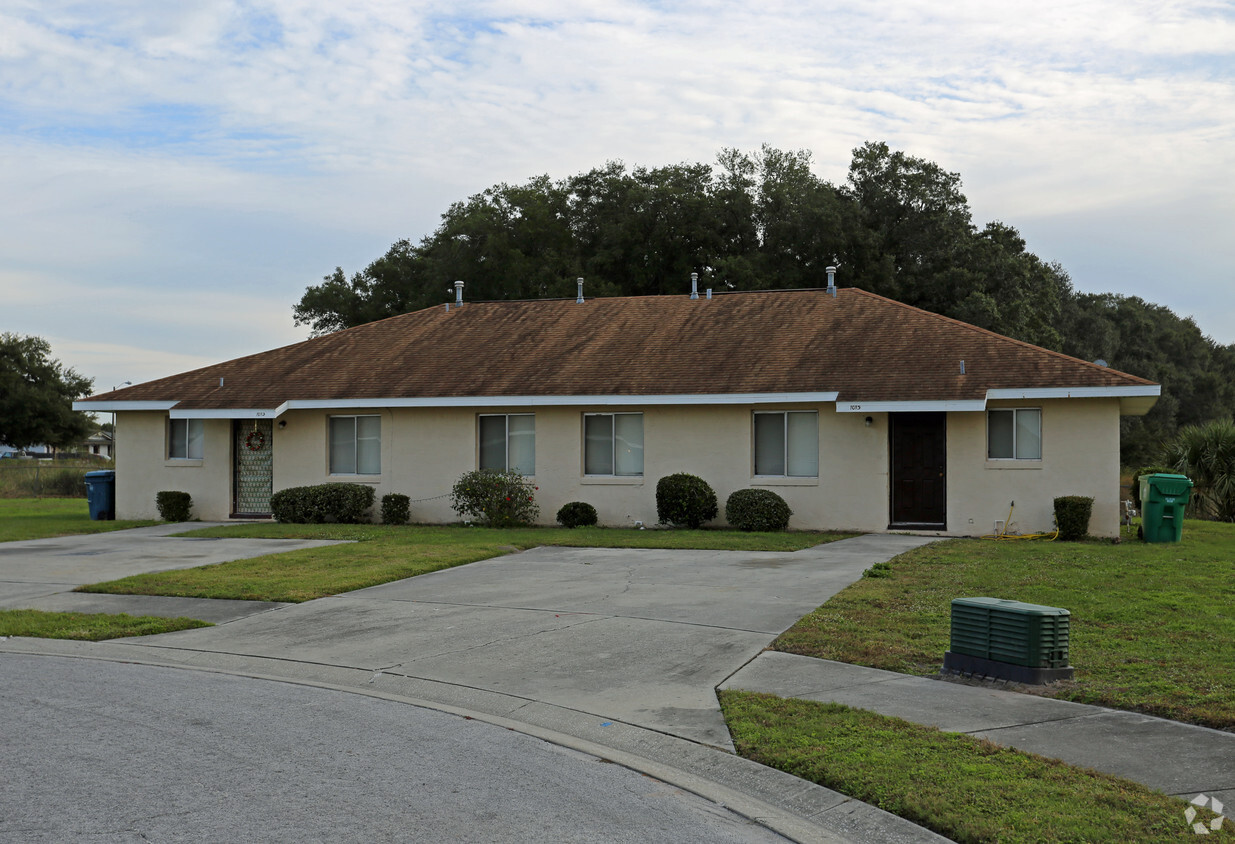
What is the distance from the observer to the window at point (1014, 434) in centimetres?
2027

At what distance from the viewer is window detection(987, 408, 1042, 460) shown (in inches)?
798

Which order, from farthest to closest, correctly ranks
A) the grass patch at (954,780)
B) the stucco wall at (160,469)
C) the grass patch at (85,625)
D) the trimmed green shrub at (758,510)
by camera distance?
the stucco wall at (160,469) < the trimmed green shrub at (758,510) < the grass patch at (85,625) < the grass patch at (954,780)

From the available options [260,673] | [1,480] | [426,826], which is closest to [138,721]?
[260,673]

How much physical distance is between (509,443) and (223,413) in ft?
20.8

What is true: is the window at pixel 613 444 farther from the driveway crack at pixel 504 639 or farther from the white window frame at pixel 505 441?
the driveway crack at pixel 504 639

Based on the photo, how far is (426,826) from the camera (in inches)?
206

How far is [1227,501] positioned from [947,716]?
74.4ft

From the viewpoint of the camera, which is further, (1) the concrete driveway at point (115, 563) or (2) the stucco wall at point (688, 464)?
(2) the stucco wall at point (688, 464)

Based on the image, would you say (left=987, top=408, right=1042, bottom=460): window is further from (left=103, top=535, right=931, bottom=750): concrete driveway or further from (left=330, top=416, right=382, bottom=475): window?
(left=330, top=416, right=382, bottom=475): window

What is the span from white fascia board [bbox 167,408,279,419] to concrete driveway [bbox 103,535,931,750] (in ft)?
32.0

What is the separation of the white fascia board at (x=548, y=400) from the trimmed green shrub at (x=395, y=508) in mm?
1998

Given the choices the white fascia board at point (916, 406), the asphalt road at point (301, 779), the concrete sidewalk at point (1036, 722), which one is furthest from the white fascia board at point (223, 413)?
the concrete sidewalk at point (1036, 722)

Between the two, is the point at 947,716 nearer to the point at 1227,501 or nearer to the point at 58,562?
the point at 58,562

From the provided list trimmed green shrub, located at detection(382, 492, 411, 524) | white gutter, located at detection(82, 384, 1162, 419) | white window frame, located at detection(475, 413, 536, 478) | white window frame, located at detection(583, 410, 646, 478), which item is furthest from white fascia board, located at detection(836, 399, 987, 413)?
trimmed green shrub, located at detection(382, 492, 411, 524)
